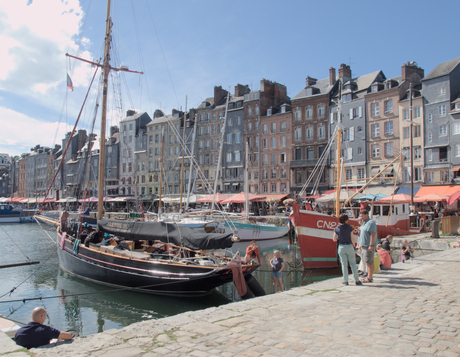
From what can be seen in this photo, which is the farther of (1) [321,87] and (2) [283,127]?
(2) [283,127]

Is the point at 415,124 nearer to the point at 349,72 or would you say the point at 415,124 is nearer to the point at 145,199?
the point at 349,72

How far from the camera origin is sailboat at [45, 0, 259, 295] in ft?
40.8

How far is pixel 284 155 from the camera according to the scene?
173 ft

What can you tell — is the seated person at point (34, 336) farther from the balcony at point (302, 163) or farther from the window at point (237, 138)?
the window at point (237, 138)

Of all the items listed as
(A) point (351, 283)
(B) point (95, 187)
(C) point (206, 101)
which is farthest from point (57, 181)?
(A) point (351, 283)

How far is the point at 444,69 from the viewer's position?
3697cm

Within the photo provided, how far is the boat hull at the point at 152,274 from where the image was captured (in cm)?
1232

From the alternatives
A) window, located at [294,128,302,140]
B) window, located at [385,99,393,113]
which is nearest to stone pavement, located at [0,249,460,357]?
window, located at [385,99,393,113]

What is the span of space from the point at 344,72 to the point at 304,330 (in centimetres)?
4801

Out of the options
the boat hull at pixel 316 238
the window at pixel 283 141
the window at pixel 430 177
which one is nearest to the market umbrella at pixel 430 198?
the window at pixel 430 177

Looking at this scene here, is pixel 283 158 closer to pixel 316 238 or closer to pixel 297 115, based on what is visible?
pixel 297 115

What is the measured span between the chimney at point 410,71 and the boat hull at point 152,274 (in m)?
37.0

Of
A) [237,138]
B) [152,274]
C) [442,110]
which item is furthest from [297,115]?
[152,274]

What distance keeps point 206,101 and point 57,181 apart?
52034 mm
